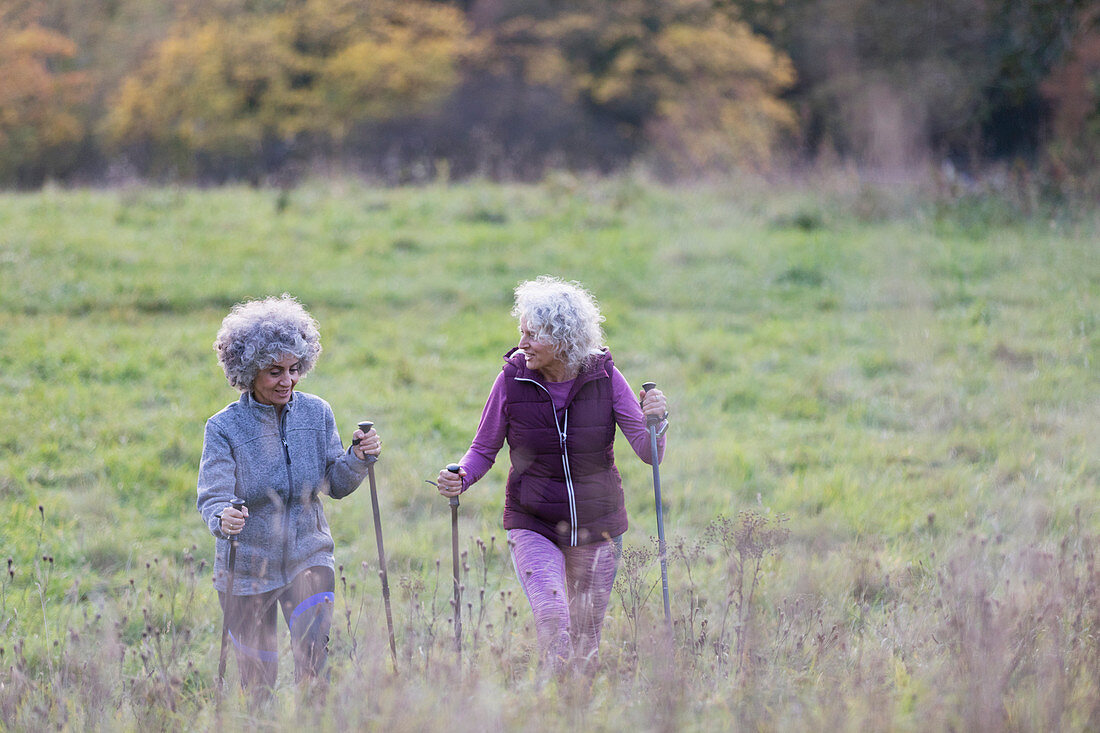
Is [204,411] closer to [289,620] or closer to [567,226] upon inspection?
[289,620]

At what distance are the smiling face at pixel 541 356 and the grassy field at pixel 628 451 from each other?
802 mm

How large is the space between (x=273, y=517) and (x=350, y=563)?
5.87ft

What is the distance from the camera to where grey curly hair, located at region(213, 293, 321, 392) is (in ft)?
11.6

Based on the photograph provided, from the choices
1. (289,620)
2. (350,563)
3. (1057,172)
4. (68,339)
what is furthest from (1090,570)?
(1057,172)

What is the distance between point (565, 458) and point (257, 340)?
128 centimetres

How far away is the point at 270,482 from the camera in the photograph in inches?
143

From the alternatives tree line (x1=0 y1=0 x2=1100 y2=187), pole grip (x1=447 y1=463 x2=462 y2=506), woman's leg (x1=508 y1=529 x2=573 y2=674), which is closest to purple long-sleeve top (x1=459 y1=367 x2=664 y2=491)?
pole grip (x1=447 y1=463 x2=462 y2=506)

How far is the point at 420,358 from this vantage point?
28.9 ft

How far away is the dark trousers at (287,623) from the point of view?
3496mm

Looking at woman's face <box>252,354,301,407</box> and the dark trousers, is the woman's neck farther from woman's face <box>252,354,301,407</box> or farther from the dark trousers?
the dark trousers

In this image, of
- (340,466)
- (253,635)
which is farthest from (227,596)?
(340,466)

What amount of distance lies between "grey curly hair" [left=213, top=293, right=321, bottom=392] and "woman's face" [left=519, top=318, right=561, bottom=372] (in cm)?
85

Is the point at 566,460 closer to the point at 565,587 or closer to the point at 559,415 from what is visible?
the point at 559,415

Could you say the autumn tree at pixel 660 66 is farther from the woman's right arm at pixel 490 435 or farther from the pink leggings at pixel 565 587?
the pink leggings at pixel 565 587
